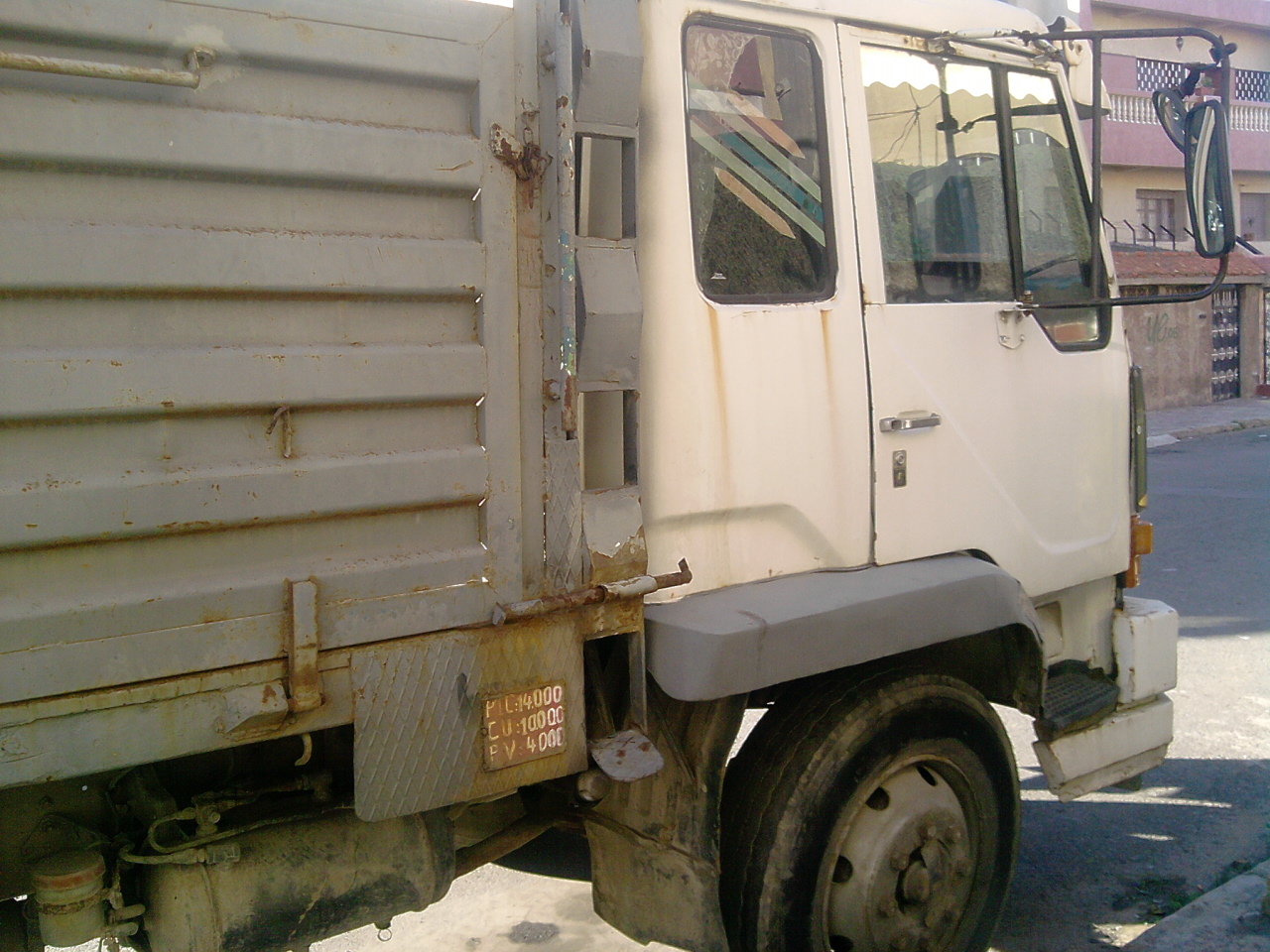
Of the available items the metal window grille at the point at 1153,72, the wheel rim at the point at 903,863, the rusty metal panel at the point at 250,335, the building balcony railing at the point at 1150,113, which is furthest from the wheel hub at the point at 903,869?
the metal window grille at the point at 1153,72

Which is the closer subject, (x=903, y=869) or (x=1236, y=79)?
(x=903, y=869)

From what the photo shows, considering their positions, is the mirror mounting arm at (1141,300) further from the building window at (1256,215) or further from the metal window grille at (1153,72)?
the building window at (1256,215)

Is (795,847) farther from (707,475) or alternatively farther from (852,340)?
(852,340)

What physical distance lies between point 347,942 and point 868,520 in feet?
6.99

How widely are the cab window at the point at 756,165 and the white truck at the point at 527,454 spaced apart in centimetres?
1

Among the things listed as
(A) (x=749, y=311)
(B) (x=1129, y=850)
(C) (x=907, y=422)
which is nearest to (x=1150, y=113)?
(B) (x=1129, y=850)

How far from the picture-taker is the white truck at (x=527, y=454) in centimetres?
176

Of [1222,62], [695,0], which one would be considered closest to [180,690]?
[695,0]

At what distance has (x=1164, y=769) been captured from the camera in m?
4.79

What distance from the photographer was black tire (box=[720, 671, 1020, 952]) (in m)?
2.52

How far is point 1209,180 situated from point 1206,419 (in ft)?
61.5

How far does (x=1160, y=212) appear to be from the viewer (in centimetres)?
2319

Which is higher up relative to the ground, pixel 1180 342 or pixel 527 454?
pixel 1180 342

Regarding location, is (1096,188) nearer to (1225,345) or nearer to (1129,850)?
(1129,850)
